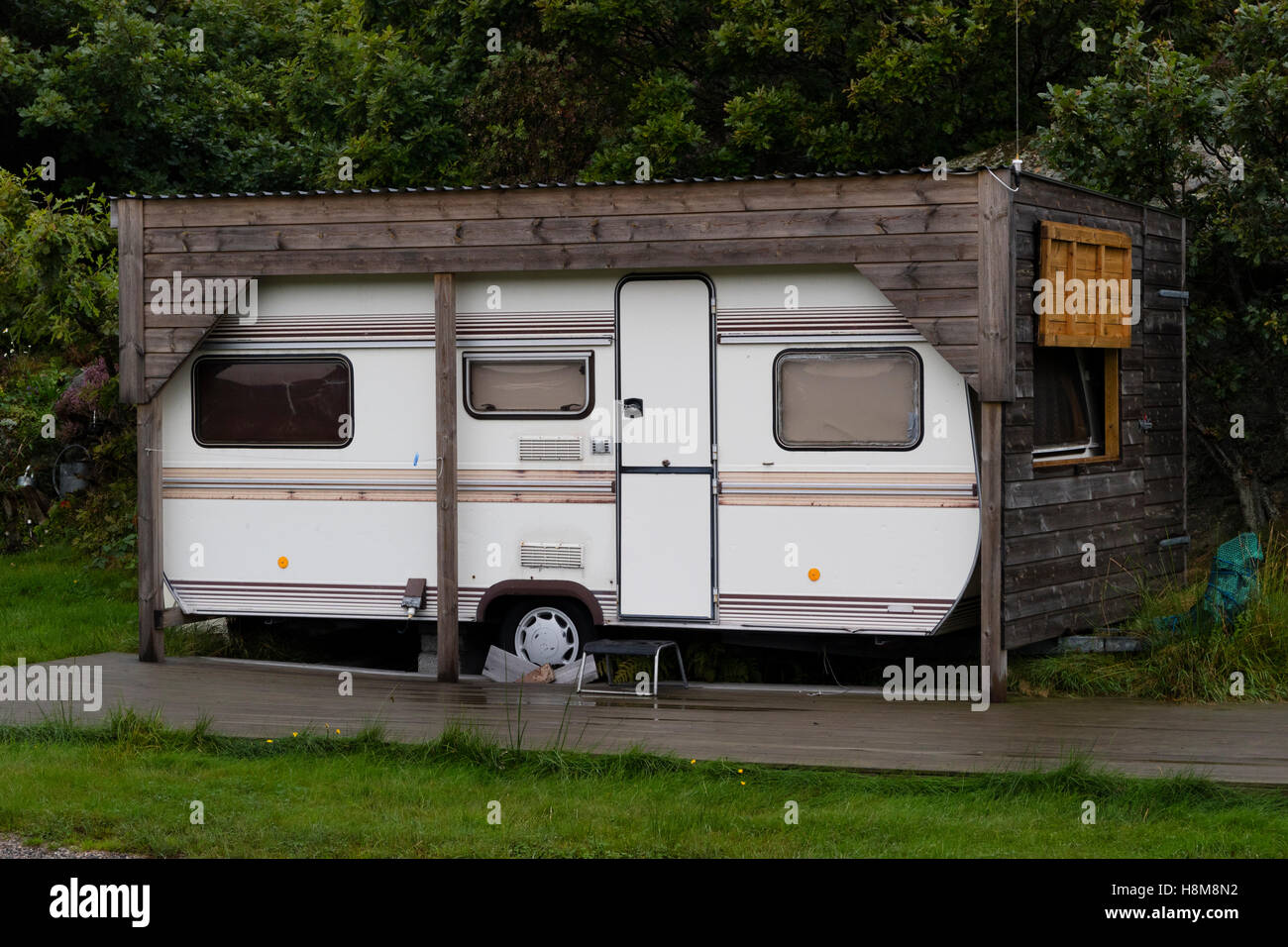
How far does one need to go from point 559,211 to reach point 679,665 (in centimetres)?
299

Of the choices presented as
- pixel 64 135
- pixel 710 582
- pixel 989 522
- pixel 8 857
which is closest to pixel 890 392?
pixel 989 522

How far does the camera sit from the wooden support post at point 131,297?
35.6ft

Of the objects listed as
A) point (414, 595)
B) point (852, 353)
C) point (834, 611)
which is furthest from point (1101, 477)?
point (414, 595)

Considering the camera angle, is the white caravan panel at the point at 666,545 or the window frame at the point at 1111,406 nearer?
the white caravan panel at the point at 666,545

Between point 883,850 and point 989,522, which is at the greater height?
point 989,522

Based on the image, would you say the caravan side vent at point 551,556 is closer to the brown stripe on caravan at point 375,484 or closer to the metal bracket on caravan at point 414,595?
the brown stripe on caravan at point 375,484

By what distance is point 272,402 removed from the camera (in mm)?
10914

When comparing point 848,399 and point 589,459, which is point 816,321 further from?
point 589,459

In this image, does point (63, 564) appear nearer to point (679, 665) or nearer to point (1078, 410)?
point (679, 665)

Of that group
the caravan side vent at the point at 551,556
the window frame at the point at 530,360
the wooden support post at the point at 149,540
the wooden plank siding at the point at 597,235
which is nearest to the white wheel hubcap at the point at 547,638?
the caravan side vent at the point at 551,556

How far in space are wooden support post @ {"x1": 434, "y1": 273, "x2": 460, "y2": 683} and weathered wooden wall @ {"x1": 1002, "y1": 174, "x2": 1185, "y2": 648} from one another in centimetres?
352

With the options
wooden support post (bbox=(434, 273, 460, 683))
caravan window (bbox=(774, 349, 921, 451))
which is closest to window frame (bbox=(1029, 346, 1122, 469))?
caravan window (bbox=(774, 349, 921, 451))

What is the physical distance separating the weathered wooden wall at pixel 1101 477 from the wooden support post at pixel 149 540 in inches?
227

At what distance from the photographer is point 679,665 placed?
33.2 ft
